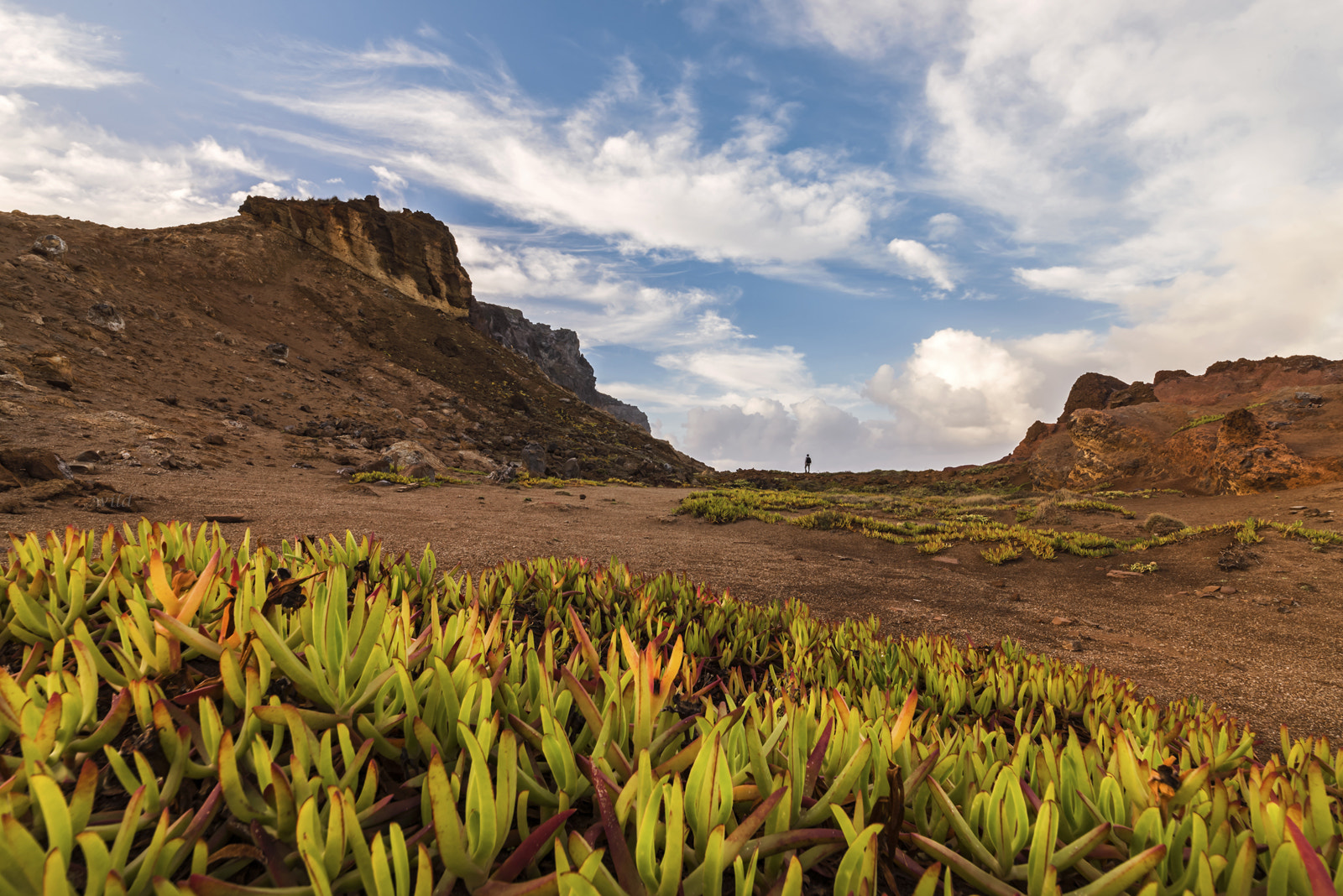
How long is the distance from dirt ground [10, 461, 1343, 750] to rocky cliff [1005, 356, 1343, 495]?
3.42m

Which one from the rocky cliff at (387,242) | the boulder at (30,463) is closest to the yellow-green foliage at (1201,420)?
the boulder at (30,463)

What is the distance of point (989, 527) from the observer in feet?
38.9

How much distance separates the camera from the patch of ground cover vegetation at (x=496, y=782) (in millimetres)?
852

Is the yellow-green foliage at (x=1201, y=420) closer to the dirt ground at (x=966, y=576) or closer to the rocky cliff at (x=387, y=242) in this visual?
the dirt ground at (x=966, y=576)

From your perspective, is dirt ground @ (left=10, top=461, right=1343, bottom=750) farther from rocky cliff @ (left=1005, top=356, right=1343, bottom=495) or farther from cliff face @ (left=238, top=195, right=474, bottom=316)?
cliff face @ (left=238, top=195, right=474, bottom=316)

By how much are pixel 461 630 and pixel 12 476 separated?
9165 millimetres

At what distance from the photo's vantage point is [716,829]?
0.81 meters

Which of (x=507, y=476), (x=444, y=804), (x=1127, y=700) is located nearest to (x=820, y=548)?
(x=1127, y=700)

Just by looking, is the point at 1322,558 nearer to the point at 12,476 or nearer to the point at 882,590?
the point at 882,590

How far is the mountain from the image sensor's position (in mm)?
14086

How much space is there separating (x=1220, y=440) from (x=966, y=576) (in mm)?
15075

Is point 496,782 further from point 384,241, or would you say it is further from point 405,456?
point 384,241

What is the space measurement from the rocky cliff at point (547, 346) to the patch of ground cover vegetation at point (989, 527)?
4376cm

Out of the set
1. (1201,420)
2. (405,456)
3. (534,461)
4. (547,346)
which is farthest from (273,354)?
(547,346)
